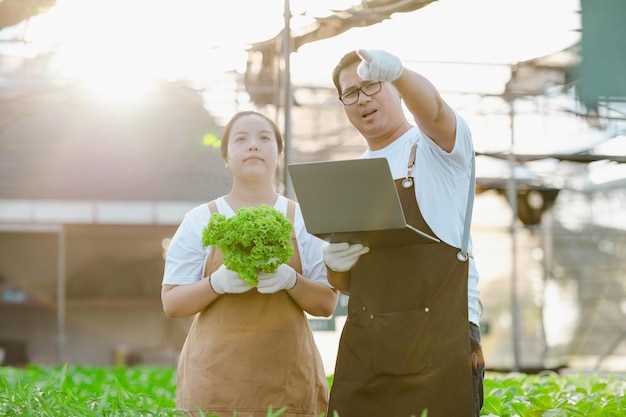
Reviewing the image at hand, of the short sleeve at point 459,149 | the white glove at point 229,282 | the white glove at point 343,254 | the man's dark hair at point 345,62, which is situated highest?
the man's dark hair at point 345,62

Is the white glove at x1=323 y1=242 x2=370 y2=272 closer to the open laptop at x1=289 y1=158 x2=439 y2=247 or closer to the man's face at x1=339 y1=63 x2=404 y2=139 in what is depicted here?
the open laptop at x1=289 y1=158 x2=439 y2=247

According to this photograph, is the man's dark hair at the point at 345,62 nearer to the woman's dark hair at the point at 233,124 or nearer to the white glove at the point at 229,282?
the woman's dark hair at the point at 233,124

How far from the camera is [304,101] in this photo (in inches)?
383

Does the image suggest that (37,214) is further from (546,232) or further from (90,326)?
(546,232)

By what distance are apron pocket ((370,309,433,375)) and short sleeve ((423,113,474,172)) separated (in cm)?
41

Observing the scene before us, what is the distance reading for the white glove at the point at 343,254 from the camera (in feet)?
7.88

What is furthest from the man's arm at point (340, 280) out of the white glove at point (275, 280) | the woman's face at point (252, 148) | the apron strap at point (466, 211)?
the woman's face at point (252, 148)

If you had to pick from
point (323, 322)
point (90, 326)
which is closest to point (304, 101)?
point (323, 322)

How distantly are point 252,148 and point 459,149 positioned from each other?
0.74 meters

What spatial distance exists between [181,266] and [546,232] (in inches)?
389

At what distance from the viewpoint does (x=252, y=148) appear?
2.80 meters

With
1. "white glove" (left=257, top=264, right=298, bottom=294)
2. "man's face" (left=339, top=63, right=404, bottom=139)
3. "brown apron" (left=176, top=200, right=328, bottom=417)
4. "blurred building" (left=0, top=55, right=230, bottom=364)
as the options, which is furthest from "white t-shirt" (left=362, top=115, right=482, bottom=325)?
"blurred building" (left=0, top=55, right=230, bottom=364)

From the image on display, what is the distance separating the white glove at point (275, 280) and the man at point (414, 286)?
0.13 meters

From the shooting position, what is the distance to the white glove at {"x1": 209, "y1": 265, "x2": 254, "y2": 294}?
257 cm
